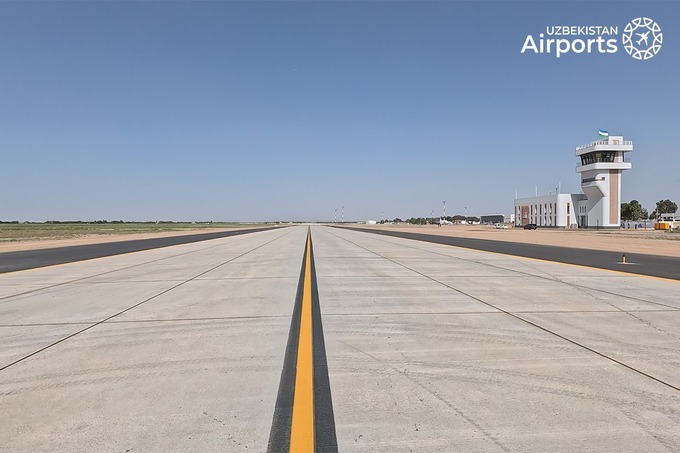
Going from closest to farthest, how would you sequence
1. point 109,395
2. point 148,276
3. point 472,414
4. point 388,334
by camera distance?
1. point 472,414
2. point 109,395
3. point 388,334
4. point 148,276

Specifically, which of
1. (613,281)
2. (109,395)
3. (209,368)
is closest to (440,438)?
(209,368)

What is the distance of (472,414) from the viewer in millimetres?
3189

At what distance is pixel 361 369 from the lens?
164 inches

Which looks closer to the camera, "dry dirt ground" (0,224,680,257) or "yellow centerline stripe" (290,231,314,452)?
"yellow centerline stripe" (290,231,314,452)

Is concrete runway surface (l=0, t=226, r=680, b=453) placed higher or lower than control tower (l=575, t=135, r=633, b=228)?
lower

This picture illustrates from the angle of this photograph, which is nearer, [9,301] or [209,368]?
[209,368]

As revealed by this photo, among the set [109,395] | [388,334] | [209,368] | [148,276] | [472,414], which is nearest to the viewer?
[472,414]

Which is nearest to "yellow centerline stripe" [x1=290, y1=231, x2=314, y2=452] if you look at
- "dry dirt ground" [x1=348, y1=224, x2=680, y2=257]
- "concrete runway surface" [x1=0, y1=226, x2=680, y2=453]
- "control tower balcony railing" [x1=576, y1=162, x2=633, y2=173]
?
"concrete runway surface" [x1=0, y1=226, x2=680, y2=453]

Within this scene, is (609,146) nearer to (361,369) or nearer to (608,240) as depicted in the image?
(608,240)

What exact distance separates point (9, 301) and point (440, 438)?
895 cm

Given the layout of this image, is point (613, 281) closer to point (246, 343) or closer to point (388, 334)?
point (388, 334)

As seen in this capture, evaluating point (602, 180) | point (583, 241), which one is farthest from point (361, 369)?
point (602, 180)

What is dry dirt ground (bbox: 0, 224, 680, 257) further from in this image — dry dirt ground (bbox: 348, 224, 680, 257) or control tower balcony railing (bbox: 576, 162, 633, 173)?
Result: control tower balcony railing (bbox: 576, 162, 633, 173)

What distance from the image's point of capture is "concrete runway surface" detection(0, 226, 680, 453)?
2.92 meters
